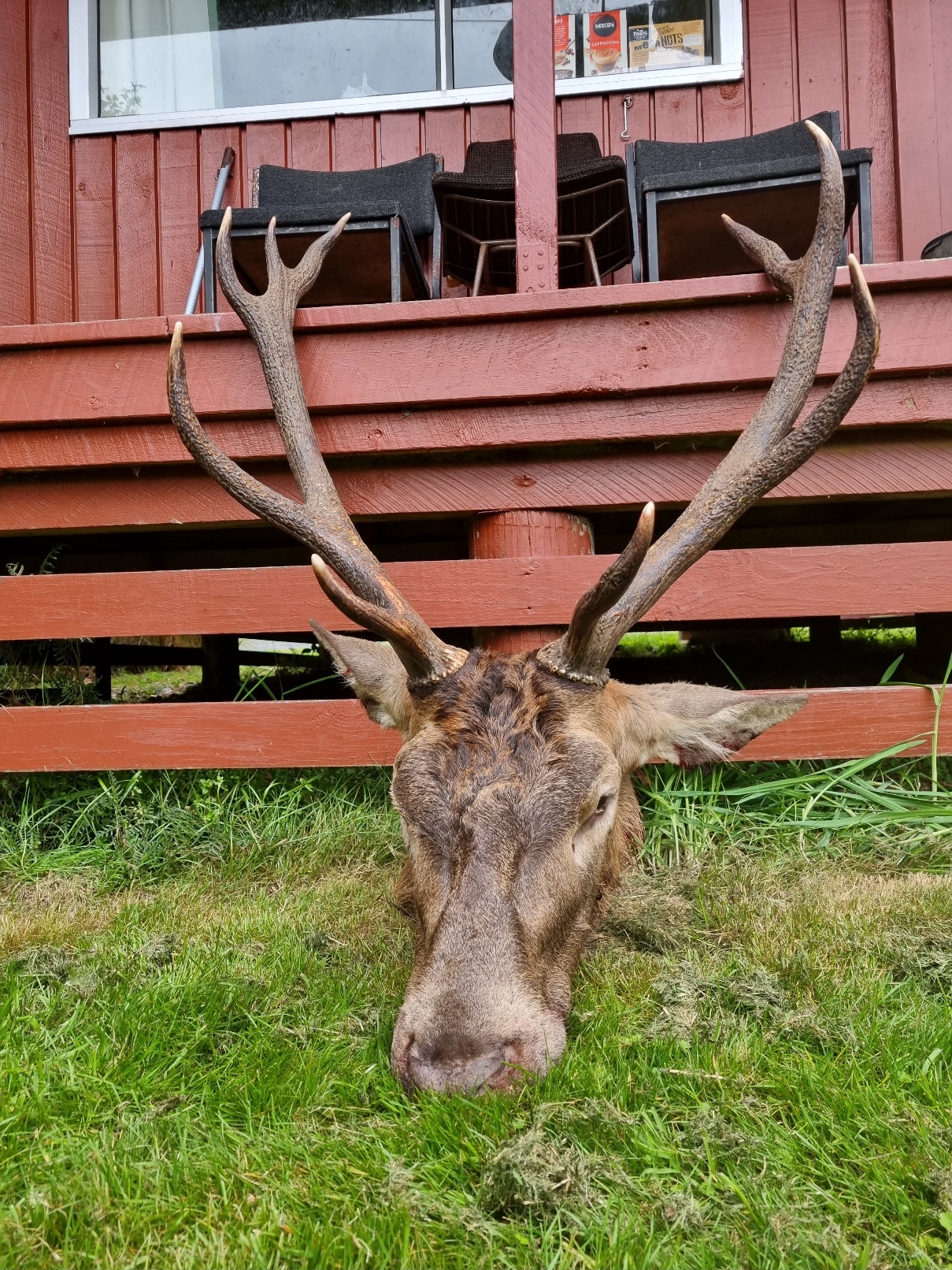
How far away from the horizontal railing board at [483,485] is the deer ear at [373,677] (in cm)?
95

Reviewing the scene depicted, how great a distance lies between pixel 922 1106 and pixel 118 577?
370 centimetres

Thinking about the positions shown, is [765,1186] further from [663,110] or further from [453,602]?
[663,110]

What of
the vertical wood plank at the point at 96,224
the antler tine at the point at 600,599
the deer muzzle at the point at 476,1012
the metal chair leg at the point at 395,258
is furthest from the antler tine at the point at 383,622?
the vertical wood plank at the point at 96,224

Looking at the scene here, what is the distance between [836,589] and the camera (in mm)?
3998

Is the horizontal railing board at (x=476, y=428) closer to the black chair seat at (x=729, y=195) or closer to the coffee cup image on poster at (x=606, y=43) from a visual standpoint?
the black chair seat at (x=729, y=195)

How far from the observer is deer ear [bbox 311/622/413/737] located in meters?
3.46

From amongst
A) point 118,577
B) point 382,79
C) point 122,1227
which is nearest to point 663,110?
point 382,79

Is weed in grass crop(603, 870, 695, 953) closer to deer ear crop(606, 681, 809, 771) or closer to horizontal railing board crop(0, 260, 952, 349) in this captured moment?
deer ear crop(606, 681, 809, 771)

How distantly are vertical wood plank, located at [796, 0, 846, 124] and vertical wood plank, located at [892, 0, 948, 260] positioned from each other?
1.02ft

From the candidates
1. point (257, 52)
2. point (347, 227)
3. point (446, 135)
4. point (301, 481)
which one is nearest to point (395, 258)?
point (347, 227)

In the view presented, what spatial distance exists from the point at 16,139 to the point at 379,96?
93.6 inches

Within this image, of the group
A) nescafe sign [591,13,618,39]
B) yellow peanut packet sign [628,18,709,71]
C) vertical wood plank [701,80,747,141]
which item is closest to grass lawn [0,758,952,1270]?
vertical wood plank [701,80,747,141]

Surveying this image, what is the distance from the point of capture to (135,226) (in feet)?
20.7

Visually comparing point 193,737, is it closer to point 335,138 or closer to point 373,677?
point 373,677
